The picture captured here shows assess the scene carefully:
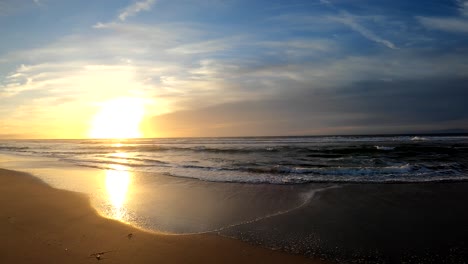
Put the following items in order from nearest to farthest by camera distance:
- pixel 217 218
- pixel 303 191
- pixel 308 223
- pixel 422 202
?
pixel 308 223
pixel 217 218
pixel 422 202
pixel 303 191

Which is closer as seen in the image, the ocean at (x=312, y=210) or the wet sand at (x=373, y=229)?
the wet sand at (x=373, y=229)

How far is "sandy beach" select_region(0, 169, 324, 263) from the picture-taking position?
4.50 meters

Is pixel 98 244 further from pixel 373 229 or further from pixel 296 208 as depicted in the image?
pixel 373 229

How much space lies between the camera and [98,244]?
509 cm

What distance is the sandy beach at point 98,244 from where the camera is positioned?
4.50 meters

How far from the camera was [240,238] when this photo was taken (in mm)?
5348

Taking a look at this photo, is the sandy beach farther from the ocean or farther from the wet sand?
the wet sand

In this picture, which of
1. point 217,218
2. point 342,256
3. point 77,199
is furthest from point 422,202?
point 77,199

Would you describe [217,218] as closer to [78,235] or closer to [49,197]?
[78,235]

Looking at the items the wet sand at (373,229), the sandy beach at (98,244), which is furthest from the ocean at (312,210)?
the sandy beach at (98,244)

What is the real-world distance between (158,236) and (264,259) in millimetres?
1979

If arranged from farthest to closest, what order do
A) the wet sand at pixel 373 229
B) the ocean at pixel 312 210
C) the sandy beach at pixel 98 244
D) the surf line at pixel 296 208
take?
1. the surf line at pixel 296 208
2. the ocean at pixel 312 210
3. the wet sand at pixel 373 229
4. the sandy beach at pixel 98 244

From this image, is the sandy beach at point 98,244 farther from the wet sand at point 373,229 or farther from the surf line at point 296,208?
the surf line at point 296,208

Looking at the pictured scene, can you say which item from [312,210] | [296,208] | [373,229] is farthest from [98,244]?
[373,229]
